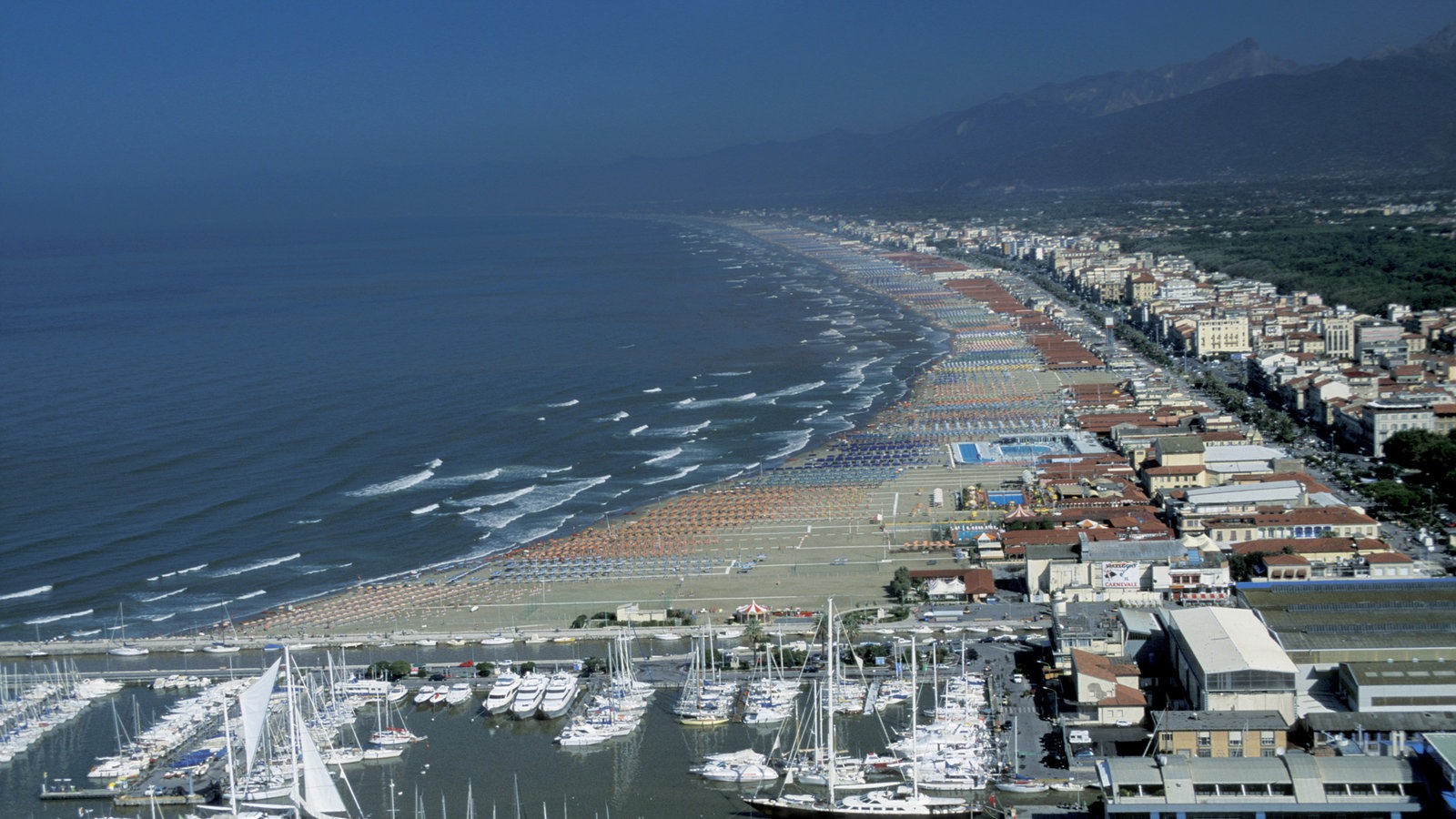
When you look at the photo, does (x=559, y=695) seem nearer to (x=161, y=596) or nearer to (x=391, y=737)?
(x=391, y=737)

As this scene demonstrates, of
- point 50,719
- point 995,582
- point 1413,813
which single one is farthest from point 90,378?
point 1413,813

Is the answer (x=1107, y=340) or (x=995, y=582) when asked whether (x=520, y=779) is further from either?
(x=1107, y=340)

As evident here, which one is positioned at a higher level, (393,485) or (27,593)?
(393,485)

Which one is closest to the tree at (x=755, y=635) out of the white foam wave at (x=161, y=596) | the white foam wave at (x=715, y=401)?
the white foam wave at (x=161, y=596)

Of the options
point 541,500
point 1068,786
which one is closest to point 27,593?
point 541,500

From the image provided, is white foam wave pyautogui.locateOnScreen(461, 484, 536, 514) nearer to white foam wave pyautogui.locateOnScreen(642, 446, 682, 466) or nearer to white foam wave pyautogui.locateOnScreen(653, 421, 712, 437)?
white foam wave pyautogui.locateOnScreen(642, 446, 682, 466)

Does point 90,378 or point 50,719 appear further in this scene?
point 90,378

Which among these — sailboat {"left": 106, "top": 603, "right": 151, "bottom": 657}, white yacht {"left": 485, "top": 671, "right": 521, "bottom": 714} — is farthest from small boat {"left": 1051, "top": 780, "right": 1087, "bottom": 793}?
sailboat {"left": 106, "top": 603, "right": 151, "bottom": 657}
